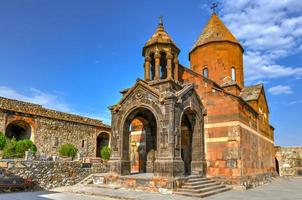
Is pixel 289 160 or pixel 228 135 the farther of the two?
pixel 289 160

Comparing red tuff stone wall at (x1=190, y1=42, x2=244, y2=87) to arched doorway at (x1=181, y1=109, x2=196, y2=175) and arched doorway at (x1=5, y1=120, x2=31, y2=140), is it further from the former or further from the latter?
arched doorway at (x1=5, y1=120, x2=31, y2=140)

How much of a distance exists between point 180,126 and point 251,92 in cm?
1014

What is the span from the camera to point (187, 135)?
16.4m

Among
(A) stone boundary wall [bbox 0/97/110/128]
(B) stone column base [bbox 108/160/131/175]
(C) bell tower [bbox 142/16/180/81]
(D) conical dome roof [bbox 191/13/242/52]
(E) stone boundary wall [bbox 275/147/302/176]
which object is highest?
(D) conical dome roof [bbox 191/13/242/52]

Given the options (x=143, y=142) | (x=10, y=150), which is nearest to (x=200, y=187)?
(x=143, y=142)

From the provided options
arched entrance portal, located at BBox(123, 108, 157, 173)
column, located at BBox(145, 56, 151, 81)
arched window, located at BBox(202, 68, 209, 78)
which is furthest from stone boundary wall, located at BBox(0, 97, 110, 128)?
arched window, located at BBox(202, 68, 209, 78)

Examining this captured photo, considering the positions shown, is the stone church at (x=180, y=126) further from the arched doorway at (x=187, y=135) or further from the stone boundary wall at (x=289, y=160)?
the stone boundary wall at (x=289, y=160)

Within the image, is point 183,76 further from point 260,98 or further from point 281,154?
point 281,154

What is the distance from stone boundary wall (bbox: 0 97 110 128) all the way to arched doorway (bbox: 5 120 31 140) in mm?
1157

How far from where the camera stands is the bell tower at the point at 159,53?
15305mm

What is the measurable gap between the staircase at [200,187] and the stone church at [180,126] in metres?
0.66

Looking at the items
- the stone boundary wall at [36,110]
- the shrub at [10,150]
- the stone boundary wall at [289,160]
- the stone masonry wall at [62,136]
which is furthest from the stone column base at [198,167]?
the stone boundary wall at [289,160]

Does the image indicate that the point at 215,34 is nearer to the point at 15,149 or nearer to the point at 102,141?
the point at 15,149

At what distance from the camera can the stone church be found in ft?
41.5
